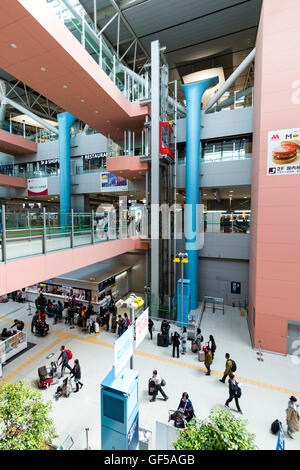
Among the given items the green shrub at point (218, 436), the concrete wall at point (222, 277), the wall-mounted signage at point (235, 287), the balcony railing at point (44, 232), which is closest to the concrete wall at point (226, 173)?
the concrete wall at point (222, 277)

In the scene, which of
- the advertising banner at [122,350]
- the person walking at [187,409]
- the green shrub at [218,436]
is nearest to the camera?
the green shrub at [218,436]

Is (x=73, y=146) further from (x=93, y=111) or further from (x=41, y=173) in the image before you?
(x=93, y=111)

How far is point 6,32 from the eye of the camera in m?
7.22

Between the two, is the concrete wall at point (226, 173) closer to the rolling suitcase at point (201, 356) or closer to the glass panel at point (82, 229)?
the glass panel at point (82, 229)

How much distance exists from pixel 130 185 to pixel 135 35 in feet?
35.1

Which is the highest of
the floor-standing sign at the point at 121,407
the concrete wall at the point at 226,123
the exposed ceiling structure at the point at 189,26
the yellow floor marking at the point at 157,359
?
the exposed ceiling structure at the point at 189,26

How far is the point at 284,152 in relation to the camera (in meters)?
9.10

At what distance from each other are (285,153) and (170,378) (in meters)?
9.75

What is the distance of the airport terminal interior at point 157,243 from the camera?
6.25 meters

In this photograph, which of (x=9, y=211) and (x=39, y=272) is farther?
(x=39, y=272)

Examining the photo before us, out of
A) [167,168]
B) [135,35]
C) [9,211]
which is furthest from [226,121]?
[9,211]

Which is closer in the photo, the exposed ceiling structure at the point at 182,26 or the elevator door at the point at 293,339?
the elevator door at the point at 293,339

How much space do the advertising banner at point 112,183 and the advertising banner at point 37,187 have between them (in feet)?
20.3

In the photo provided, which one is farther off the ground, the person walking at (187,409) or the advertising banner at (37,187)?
the advertising banner at (37,187)
